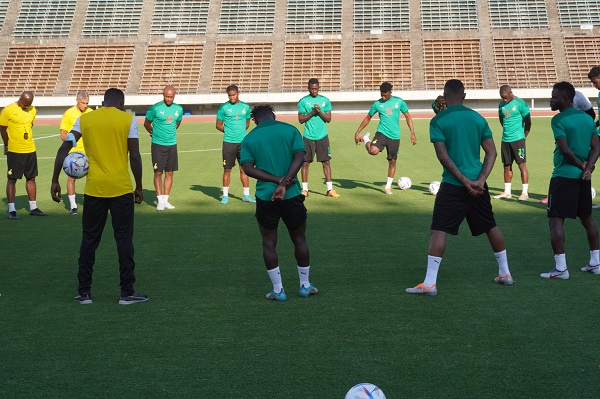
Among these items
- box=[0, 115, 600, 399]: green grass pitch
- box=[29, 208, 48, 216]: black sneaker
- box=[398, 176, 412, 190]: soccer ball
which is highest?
box=[29, 208, 48, 216]: black sneaker

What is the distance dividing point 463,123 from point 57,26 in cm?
5167

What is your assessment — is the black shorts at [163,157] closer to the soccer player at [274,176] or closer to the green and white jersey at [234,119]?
the green and white jersey at [234,119]

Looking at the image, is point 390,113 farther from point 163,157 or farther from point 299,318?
point 299,318

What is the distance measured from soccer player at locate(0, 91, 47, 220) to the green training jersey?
20.6 feet

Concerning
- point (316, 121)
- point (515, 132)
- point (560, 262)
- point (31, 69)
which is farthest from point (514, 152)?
point (31, 69)

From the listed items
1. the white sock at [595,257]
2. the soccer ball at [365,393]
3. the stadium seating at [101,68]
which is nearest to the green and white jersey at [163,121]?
the white sock at [595,257]

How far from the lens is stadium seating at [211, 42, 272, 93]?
159ft

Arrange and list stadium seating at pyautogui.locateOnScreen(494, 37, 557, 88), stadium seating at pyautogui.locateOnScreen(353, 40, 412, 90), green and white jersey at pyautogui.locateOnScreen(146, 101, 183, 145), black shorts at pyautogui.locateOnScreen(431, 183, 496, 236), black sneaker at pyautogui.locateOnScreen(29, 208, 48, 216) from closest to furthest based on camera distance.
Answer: black shorts at pyautogui.locateOnScreen(431, 183, 496, 236) < black sneaker at pyautogui.locateOnScreen(29, 208, 48, 216) < green and white jersey at pyautogui.locateOnScreen(146, 101, 183, 145) < stadium seating at pyautogui.locateOnScreen(494, 37, 557, 88) < stadium seating at pyautogui.locateOnScreen(353, 40, 412, 90)

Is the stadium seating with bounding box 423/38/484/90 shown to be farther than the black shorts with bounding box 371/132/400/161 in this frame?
Yes

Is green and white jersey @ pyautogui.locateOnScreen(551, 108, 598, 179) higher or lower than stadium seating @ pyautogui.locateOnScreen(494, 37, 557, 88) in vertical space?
lower

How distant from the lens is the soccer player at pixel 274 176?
6.64 meters

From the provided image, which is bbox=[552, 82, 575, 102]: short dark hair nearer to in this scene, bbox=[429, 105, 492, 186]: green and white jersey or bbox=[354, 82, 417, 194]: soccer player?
bbox=[429, 105, 492, 186]: green and white jersey

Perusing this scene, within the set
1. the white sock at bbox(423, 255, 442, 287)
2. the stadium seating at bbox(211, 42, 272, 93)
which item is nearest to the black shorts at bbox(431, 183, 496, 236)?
the white sock at bbox(423, 255, 442, 287)

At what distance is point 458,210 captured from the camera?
6.86m
